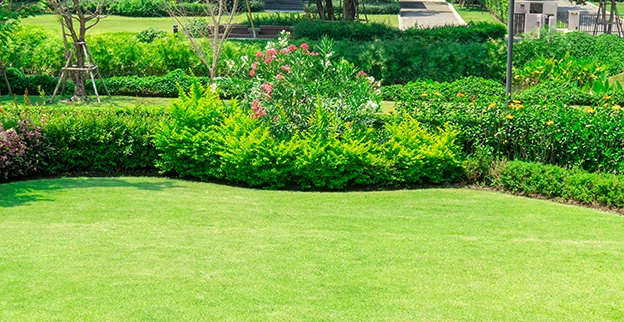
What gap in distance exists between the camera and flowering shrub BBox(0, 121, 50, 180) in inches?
452

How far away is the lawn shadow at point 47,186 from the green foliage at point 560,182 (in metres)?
4.47

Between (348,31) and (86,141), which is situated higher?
(86,141)

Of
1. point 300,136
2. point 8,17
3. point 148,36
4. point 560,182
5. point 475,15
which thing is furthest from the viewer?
point 475,15

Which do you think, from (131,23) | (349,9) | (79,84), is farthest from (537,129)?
(131,23)

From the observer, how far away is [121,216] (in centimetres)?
940

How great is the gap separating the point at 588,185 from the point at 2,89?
15.3 m

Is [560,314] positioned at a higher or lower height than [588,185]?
higher

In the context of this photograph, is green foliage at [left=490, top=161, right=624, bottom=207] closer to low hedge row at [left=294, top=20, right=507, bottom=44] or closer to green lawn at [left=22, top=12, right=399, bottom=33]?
low hedge row at [left=294, top=20, right=507, bottom=44]

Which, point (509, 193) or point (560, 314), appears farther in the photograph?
point (509, 193)

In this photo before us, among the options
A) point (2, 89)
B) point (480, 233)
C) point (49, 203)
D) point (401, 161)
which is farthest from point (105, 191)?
point (2, 89)

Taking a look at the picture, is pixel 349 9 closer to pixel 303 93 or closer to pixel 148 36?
pixel 148 36

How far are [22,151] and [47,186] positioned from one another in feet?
2.49

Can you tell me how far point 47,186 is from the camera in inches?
442

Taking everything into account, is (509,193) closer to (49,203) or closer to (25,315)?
(49,203)
